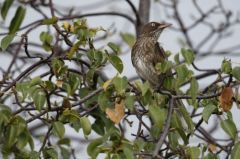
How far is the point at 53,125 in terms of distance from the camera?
3.27 m

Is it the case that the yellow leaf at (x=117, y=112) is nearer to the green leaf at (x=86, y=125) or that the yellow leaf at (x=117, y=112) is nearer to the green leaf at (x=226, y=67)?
the green leaf at (x=86, y=125)

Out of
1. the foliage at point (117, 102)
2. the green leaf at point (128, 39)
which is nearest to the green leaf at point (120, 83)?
the foliage at point (117, 102)

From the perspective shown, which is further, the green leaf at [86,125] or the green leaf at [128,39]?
the green leaf at [128,39]

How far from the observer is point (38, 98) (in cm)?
321

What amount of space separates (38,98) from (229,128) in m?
0.88

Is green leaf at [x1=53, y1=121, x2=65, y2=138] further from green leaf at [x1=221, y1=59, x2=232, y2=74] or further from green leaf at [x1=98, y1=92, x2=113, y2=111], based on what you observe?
green leaf at [x1=221, y1=59, x2=232, y2=74]

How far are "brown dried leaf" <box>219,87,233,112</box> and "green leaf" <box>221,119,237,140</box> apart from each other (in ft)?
0.25

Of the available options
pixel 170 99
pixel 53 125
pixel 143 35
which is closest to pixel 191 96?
pixel 170 99

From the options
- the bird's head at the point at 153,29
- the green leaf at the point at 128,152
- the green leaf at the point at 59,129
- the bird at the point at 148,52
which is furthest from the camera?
the bird's head at the point at 153,29

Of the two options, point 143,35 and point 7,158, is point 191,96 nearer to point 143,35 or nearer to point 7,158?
point 7,158

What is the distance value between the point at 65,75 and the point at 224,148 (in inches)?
39.2

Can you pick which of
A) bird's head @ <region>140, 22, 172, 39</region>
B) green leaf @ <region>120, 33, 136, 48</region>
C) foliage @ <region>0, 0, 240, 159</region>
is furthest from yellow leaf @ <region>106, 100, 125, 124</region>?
bird's head @ <region>140, 22, 172, 39</region>

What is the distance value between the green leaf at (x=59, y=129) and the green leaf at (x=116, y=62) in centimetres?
38

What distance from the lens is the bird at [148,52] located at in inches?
199
